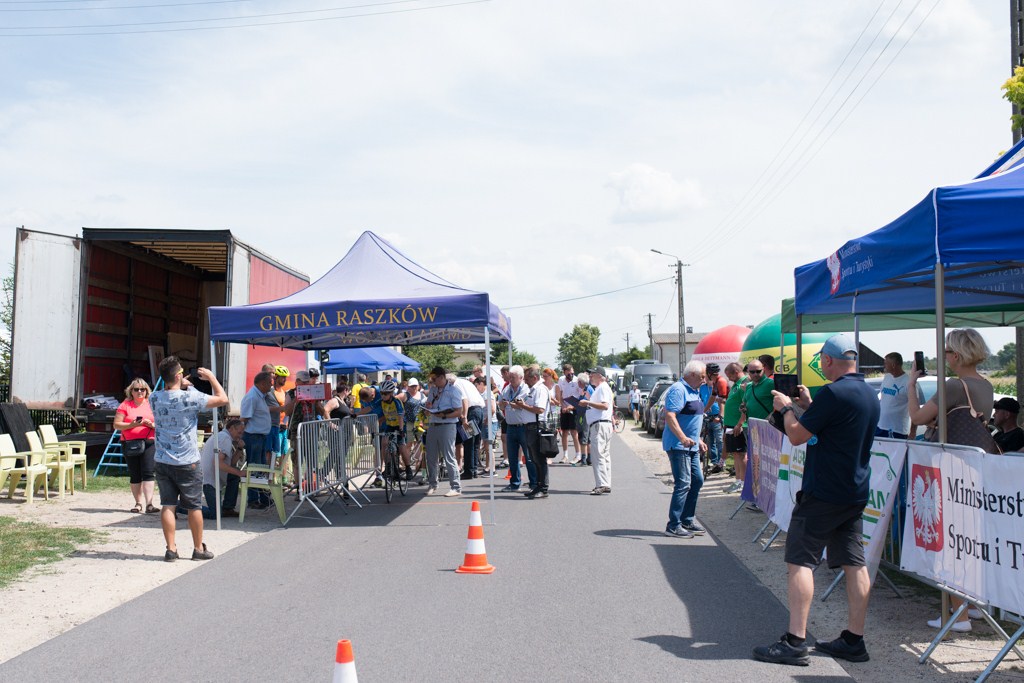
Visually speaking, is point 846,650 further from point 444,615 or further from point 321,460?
point 321,460

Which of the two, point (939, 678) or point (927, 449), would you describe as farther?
point (927, 449)

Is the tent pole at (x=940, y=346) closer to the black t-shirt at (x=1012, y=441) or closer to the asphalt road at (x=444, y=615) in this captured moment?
the asphalt road at (x=444, y=615)

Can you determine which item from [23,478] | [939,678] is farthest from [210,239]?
[939,678]

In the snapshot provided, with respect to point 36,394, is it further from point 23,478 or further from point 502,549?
point 502,549

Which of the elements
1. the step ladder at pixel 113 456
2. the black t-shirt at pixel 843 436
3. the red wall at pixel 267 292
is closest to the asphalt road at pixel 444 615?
the black t-shirt at pixel 843 436

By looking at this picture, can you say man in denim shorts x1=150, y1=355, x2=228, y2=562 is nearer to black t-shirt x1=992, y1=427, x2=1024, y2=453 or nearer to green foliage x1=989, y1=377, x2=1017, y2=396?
black t-shirt x1=992, y1=427, x2=1024, y2=453

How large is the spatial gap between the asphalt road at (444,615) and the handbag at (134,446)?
6.38 ft

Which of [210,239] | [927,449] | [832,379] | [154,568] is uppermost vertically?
[210,239]

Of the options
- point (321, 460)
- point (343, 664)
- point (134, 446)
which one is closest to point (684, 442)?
point (321, 460)

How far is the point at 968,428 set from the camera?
254 inches

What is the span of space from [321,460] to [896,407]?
6.85m

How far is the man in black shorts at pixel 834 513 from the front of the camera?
5.26m

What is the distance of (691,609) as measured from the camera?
651 cm

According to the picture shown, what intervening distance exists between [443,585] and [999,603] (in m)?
4.07
